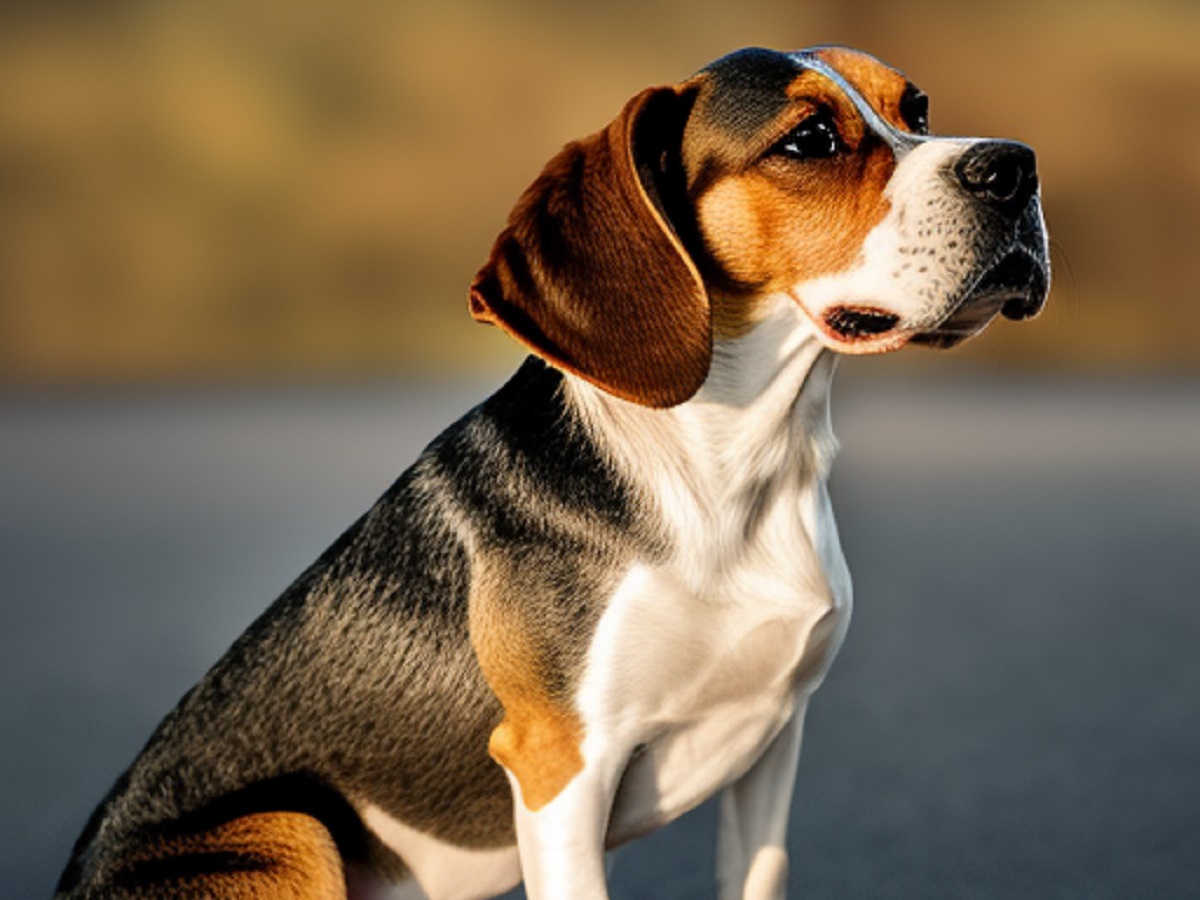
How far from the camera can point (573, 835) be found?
6.24ft

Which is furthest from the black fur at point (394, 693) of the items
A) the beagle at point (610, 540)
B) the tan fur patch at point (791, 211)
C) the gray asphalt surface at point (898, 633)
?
the gray asphalt surface at point (898, 633)

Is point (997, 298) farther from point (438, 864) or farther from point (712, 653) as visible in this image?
point (438, 864)

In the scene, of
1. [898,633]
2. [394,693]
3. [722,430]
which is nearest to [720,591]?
[722,430]

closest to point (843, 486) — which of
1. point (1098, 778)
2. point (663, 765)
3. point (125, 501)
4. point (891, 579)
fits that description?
point (891, 579)

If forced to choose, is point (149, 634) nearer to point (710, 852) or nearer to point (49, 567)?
point (49, 567)

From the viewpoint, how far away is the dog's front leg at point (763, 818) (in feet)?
7.18

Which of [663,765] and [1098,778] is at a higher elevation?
[663,765]

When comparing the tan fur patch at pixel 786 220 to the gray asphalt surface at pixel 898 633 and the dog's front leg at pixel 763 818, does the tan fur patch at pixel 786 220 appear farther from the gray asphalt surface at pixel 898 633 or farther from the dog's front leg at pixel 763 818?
the gray asphalt surface at pixel 898 633

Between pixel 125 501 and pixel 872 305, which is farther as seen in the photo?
pixel 125 501

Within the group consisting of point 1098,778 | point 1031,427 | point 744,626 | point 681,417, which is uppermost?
point 681,417

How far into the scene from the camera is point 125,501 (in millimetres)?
6844

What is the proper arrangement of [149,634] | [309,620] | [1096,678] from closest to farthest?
[309,620]
[1096,678]
[149,634]

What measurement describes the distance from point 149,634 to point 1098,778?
2.65m

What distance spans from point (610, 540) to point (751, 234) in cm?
40
